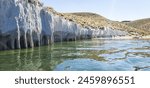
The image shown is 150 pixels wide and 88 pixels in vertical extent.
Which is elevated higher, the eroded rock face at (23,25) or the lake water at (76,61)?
the eroded rock face at (23,25)

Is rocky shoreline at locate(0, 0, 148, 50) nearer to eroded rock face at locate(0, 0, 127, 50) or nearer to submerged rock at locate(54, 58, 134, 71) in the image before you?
eroded rock face at locate(0, 0, 127, 50)

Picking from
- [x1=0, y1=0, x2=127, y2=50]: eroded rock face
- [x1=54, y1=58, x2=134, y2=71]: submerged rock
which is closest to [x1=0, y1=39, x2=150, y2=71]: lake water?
[x1=54, y1=58, x2=134, y2=71]: submerged rock

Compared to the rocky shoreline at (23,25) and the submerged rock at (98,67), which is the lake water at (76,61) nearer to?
the submerged rock at (98,67)

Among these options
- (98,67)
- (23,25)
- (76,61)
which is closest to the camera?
(98,67)

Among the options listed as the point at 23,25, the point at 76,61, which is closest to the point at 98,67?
the point at 76,61

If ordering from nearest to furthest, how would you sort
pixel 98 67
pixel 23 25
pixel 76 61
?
1. pixel 98 67
2. pixel 76 61
3. pixel 23 25

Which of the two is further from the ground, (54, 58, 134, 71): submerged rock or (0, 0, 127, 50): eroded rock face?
(0, 0, 127, 50): eroded rock face

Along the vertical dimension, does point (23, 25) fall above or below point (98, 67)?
above

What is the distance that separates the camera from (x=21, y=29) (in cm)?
4809

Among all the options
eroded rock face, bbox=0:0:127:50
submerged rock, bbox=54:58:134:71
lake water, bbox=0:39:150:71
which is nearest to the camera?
submerged rock, bbox=54:58:134:71

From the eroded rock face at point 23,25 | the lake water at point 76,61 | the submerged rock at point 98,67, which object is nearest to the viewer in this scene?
the submerged rock at point 98,67

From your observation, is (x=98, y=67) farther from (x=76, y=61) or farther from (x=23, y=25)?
(x=23, y=25)

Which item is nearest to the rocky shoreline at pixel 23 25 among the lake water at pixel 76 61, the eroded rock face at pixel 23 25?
the eroded rock face at pixel 23 25

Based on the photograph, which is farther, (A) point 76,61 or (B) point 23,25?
(B) point 23,25
